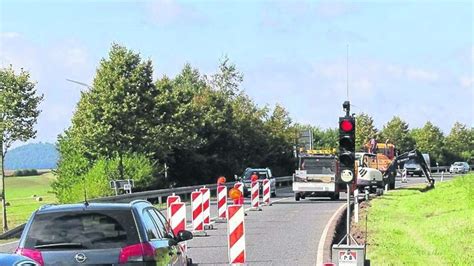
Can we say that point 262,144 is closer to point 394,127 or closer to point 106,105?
point 106,105

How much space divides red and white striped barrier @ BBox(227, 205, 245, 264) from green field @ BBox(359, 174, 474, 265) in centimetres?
369

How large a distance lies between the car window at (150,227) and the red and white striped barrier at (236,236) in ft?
14.7

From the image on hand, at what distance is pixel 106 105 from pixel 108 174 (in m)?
3.92

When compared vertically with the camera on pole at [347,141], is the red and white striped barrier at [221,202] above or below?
below

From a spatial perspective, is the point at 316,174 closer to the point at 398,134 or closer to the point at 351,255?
the point at 351,255

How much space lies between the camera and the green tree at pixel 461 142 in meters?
128

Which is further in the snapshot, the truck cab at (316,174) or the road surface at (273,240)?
the truck cab at (316,174)

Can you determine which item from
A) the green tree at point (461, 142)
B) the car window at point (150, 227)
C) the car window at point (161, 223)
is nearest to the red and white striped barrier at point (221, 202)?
the car window at point (161, 223)

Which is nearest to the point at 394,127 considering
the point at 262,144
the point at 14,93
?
the point at 262,144

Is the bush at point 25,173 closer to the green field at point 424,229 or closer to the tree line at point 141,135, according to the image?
the tree line at point 141,135

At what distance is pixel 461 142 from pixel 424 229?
357 ft

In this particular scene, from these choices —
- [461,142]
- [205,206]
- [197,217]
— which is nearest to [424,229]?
[205,206]

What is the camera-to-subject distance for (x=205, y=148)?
59.6 meters

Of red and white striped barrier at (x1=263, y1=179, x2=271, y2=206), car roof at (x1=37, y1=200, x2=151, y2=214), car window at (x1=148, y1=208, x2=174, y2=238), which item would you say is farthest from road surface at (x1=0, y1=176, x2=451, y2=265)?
car roof at (x1=37, y1=200, x2=151, y2=214)
